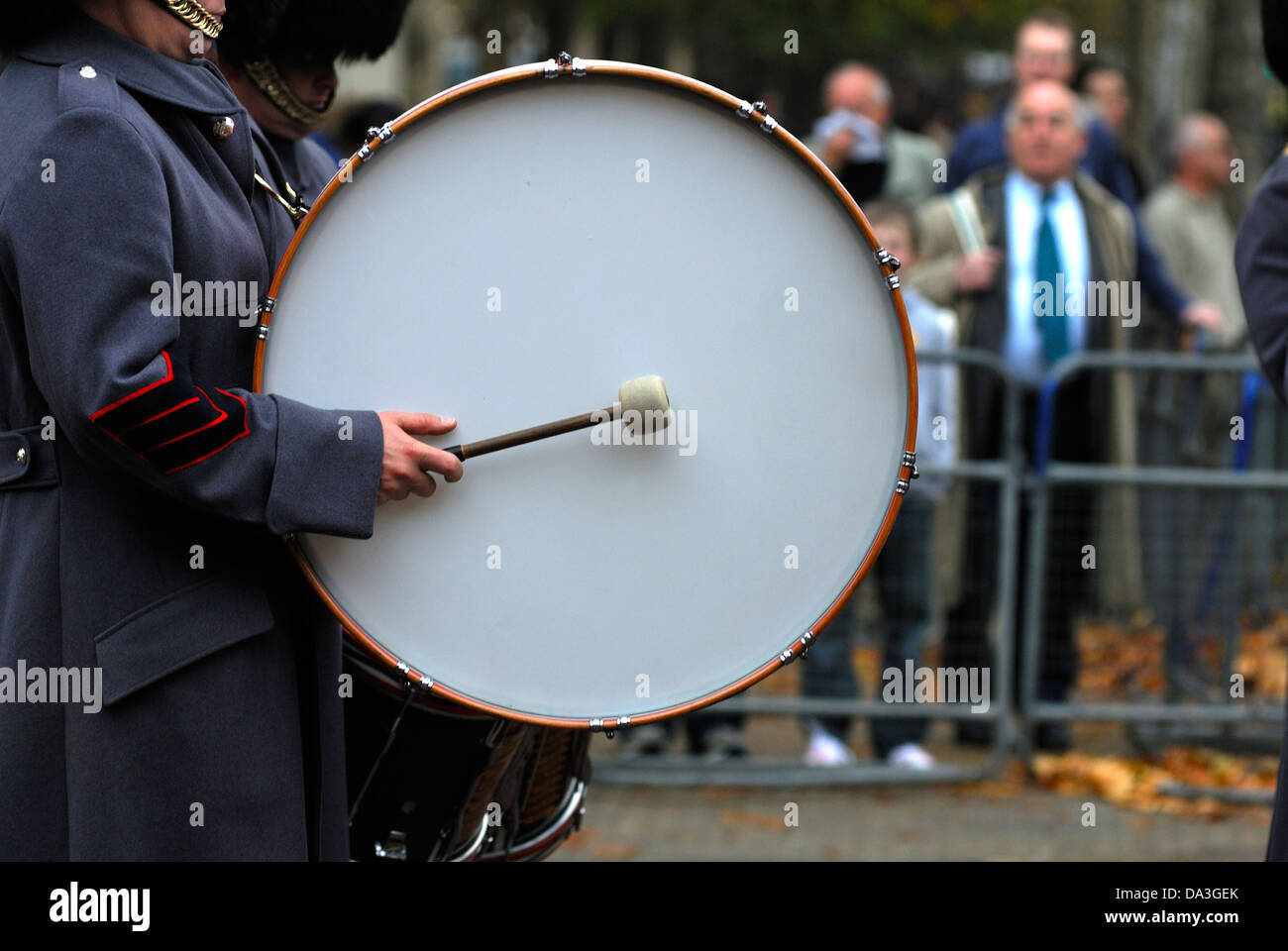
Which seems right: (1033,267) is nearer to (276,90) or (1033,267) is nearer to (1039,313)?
(1039,313)

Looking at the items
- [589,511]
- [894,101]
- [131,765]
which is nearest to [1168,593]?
[589,511]

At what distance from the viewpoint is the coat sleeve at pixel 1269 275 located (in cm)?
305

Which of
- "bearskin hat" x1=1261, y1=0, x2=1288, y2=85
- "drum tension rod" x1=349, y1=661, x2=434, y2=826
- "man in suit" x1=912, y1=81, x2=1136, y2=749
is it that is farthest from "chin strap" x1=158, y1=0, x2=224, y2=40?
"man in suit" x1=912, y1=81, x2=1136, y2=749

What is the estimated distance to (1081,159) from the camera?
8.12 m

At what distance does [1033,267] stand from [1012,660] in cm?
141

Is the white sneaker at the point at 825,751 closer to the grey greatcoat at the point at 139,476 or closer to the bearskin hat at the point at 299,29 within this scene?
the bearskin hat at the point at 299,29

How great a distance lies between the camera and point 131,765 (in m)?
2.50

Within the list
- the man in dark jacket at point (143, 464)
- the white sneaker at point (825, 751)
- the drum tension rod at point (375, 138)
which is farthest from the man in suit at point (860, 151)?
the man in dark jacket at point (143, 464)

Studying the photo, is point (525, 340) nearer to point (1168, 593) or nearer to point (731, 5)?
point (1168, 593)

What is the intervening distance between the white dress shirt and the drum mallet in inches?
160

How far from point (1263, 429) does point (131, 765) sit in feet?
15.7

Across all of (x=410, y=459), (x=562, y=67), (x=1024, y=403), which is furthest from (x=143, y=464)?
(x=1024, y=403)

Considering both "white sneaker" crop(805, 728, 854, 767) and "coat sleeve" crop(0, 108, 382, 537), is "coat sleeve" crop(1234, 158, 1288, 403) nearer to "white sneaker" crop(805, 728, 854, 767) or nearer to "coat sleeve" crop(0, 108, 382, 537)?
"coat sleeve" crop(0, 108, 382, 537)

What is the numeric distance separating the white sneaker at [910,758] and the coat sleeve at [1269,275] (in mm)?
3308
